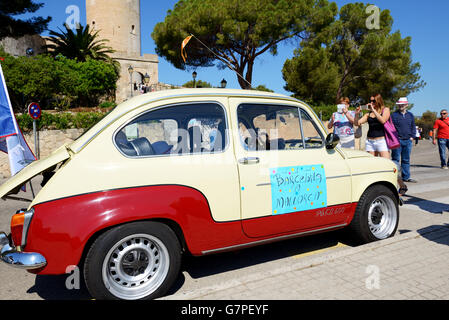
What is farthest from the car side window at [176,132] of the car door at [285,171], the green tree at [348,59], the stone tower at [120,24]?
the stone tower at [120,24]

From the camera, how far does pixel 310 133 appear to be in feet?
13.0

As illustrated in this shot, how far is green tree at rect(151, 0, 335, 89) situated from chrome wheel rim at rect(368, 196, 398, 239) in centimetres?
2335

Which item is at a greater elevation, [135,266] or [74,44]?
[74,44]

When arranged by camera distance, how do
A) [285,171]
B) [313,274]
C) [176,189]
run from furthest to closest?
[285,171], [313,274], [176,189]

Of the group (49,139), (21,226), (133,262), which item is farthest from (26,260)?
(49,139)

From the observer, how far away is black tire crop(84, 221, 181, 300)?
8.91ft

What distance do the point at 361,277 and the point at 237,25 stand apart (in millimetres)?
26353

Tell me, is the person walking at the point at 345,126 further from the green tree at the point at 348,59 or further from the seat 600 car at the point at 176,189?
the green tree at the point at 348,59

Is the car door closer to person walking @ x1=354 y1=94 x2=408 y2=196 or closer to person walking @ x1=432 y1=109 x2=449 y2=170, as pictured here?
person walking @ x1=354 y1=94 x2=408 y2=196

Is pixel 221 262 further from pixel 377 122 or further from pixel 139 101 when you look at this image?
pixel 377 122

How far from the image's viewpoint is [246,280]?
310 cm
